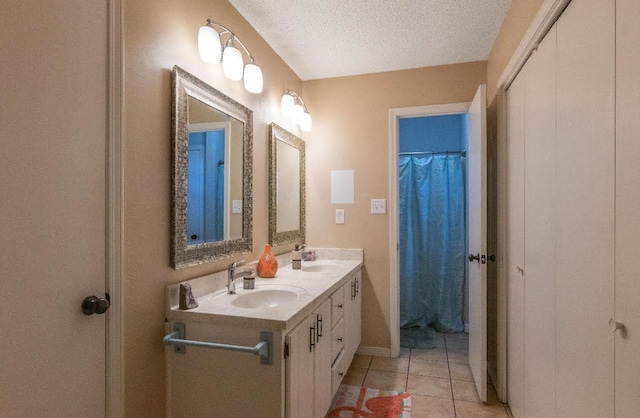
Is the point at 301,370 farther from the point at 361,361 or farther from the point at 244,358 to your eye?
the point at 361,361

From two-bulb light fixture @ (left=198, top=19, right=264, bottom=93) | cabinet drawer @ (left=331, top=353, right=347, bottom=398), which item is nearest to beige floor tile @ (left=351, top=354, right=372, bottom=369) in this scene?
cabinet drawer @ (left=331, top=353, right=347, bottom=398)

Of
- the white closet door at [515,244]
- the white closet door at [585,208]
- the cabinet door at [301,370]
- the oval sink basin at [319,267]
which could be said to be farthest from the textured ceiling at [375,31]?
the cabinet door at [301,370]

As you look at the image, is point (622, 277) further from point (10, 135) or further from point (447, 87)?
point (447, 87)

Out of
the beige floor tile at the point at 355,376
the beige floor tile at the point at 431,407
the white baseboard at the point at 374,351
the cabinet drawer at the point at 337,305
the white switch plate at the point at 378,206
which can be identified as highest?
the white switch plate at the point at 378,206

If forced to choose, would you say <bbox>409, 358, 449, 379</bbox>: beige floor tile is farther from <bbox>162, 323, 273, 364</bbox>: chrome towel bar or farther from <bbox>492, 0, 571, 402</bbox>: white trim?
<bbox>162, 323, 273, 364</bbox>: chrome towel bar

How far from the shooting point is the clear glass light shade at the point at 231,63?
5.49 ft

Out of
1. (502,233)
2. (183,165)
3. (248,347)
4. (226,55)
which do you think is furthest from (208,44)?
(502,233)

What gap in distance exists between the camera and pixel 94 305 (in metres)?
1.07

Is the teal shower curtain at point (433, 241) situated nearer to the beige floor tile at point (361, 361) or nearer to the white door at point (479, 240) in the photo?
the beige floor tile at point (361, 361)

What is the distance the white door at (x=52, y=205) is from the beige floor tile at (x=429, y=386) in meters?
1.84

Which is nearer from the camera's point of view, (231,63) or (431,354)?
(231,63)

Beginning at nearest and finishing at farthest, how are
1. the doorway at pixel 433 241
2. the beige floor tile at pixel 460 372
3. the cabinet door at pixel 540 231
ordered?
the cabinet door at pixel 540 231 → the beige floor tile at pixel 460 372 → the doorway at pixel 433 241

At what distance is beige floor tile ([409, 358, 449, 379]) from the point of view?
8.04 ft

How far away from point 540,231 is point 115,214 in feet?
5.50
